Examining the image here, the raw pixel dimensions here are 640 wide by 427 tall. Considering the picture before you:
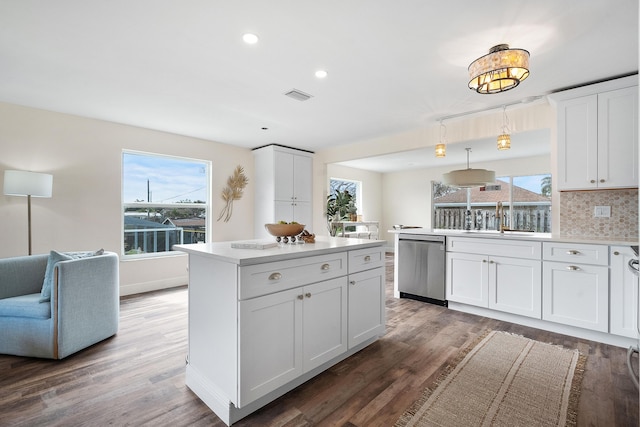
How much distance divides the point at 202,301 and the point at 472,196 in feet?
23.0

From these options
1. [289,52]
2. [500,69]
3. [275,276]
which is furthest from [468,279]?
[289,52]

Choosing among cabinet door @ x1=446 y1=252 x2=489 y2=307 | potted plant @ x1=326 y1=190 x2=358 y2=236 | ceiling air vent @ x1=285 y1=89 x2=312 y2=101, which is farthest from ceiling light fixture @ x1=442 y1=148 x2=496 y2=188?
potted plant @ x1=326 y1=190 x2=358 y2=236

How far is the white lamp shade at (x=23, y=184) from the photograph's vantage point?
2984 millimetres

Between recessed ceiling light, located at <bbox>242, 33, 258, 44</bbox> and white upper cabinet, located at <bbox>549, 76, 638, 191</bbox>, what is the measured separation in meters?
2.92

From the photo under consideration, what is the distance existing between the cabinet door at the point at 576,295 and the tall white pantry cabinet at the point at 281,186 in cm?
375

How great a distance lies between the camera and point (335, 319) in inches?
84.2

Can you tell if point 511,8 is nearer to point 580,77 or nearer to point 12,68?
point 580,77

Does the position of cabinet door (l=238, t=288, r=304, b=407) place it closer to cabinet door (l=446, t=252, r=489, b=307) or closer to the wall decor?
cabinet door (l=446, t=252, r=489, b=307)

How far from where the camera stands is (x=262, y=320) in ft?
5.48

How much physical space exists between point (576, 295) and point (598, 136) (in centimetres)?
148

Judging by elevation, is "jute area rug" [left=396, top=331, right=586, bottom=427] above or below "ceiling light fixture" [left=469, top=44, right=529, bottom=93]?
below

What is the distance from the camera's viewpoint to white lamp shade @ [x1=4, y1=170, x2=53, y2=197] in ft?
9.79

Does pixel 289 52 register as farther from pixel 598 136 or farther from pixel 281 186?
pixel 281 186

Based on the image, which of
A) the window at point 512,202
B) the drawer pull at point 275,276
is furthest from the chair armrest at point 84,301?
the window at point 512,202
